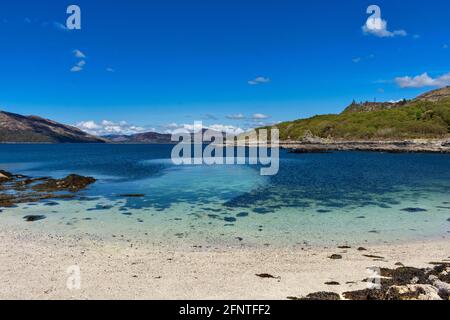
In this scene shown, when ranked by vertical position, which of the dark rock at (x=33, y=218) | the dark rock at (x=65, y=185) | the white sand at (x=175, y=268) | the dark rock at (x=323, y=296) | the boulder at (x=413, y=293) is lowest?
the white sand at (x=175, y=268)

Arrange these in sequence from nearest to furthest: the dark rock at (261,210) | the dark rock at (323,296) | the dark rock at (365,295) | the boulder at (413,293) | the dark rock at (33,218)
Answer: the boulder at (413,293) < the dark rock at (365,295) < the dark rock at (323,296) < the dark rock at (33,218) < the dark rock at (261,210)

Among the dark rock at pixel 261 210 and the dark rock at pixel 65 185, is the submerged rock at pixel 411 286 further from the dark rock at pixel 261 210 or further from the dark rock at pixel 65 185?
the dark rock at pixel 65 185

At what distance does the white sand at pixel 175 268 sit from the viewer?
13.4m

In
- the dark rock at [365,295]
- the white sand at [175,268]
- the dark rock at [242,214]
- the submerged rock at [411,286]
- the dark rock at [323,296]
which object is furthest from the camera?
the dark rock at [242,214]

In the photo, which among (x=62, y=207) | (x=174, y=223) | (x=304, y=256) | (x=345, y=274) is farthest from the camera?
(x=62, y=207)

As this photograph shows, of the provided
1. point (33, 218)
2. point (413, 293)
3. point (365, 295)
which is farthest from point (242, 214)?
point (413, 293)

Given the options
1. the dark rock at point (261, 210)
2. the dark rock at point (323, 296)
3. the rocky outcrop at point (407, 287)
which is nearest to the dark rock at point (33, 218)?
the dark rock at point (261, 210)

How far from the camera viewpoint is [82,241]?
21.7 metres

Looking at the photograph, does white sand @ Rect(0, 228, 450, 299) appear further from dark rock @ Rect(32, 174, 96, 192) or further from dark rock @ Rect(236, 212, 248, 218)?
dark rock @ Rect(32, 174, 96, 192)

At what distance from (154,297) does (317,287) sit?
21.6ft

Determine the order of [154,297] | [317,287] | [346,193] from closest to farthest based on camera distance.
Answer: [154,297], [317,287], [346,193]

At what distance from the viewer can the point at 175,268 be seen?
16.6 meters

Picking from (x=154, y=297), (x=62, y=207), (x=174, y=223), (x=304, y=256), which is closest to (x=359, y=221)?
(x=304, y=256)

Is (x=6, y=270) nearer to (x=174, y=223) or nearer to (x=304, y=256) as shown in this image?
(x=174, y=223)
